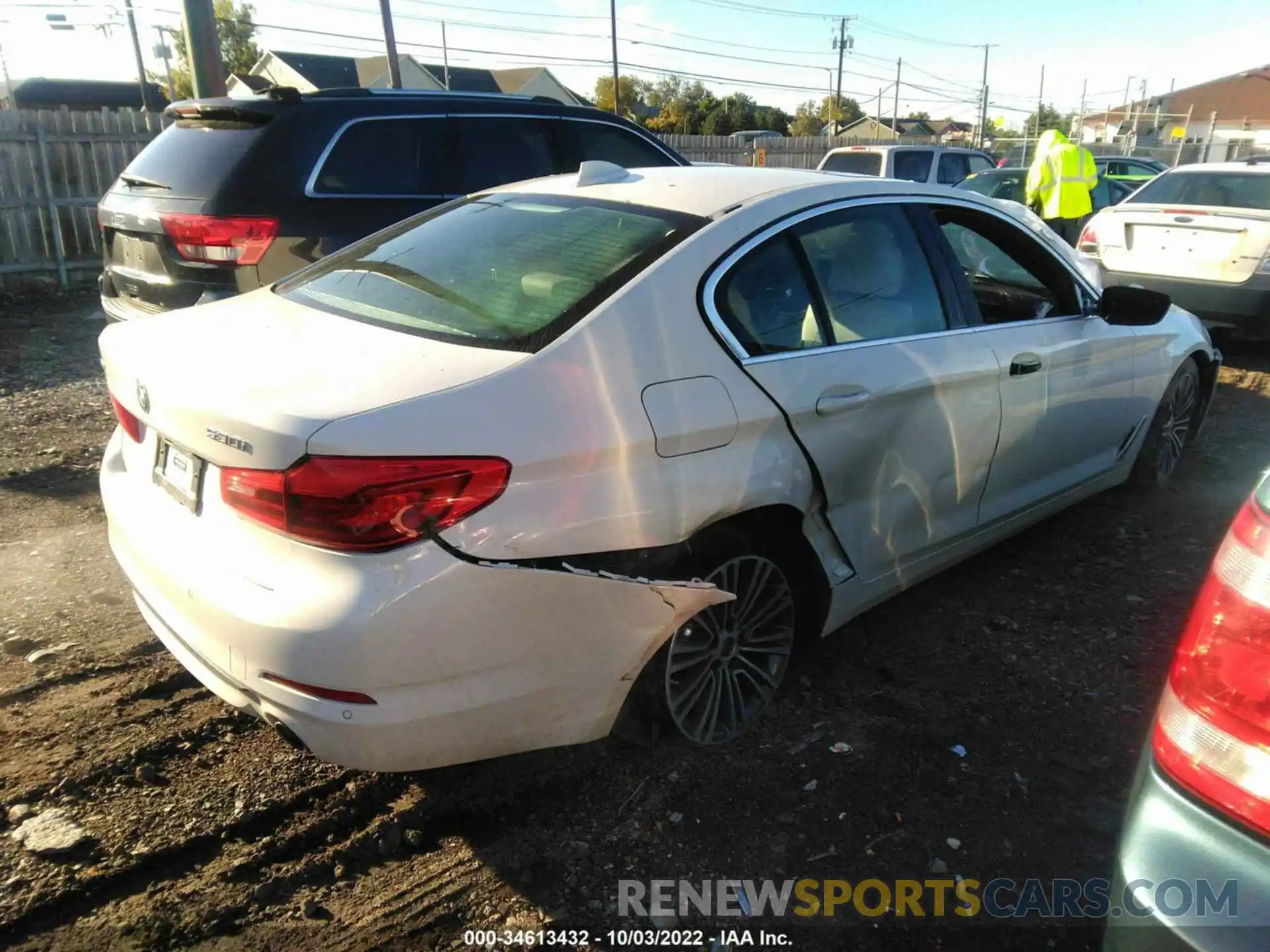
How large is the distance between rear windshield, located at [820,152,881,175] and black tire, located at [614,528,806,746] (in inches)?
439

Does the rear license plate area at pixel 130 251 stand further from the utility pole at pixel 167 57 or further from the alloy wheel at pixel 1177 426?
the utility pole at pixel 167 57

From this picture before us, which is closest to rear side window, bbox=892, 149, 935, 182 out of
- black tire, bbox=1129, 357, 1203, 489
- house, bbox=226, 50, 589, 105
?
black tire, bbox=1129, 357, 1203, 489

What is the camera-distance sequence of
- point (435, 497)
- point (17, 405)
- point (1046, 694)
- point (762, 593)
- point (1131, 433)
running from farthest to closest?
1. point (17, 405)
2. point (1131, 433)
3. point (1046, 694)
4. point (762, 593)
5. point (435, 497)

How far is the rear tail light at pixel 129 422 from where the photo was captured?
8.98 ft

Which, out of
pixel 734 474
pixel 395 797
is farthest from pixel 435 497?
pixel 395 797

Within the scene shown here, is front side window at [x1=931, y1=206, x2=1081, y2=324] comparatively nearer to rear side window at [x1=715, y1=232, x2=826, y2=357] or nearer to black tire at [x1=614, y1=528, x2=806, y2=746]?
rear side window at [x1=715, y1=232, x2=826, y2=357]

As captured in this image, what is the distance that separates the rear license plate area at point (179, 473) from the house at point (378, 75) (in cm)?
4680

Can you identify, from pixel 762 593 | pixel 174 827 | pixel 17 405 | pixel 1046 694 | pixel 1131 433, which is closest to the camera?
pixel 174 827

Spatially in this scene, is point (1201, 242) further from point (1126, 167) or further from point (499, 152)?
point (1126, 167)

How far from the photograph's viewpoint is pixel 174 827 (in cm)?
255

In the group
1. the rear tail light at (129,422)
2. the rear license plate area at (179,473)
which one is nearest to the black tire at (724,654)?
the rear license plate area at (179,473)

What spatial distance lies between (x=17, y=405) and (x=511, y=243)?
Result: 4963mm

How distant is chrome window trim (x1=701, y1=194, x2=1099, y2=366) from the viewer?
105 inches

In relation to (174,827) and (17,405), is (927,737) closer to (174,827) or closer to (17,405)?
(174,827)
